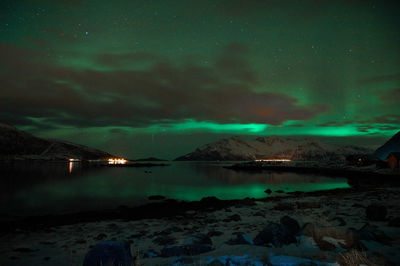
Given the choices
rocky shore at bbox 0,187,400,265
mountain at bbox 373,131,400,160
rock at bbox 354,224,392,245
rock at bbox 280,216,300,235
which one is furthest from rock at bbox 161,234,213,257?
mountain at bbox 373,131,400,160

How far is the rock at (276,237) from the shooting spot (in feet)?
31.0

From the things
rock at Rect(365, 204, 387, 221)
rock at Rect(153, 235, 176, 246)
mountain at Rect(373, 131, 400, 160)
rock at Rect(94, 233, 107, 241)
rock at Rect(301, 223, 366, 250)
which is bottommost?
rock at Rect(94, 233, 107, 241)

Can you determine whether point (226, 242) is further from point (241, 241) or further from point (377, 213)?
point (377, 213)

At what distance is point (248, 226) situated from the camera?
15.0 m

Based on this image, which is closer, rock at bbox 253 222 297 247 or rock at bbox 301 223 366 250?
rock at bbox 301 223 366 250

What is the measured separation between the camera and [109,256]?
713cm

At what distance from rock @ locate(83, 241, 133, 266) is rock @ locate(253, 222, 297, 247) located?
5.34 metres

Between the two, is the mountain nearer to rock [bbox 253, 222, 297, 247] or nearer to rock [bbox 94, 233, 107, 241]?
rock [bbox 253, 222, 297, 247]

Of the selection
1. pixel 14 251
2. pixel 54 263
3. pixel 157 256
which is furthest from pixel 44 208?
pixel 157 256

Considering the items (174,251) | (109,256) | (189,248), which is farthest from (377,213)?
(109,256)

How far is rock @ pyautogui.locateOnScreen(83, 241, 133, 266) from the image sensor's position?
7051mm

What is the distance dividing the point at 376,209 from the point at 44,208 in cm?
3200

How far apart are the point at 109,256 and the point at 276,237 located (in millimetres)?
6397

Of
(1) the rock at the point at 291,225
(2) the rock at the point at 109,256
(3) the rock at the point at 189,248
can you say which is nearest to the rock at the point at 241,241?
(3) the rock at the point at 189,248
